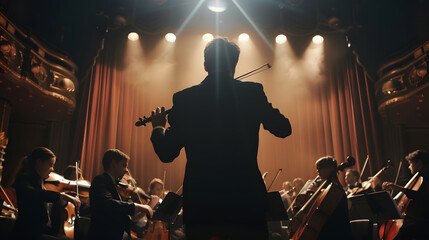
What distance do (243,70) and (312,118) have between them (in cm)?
213

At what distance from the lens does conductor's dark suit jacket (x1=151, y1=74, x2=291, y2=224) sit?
4.62 ft

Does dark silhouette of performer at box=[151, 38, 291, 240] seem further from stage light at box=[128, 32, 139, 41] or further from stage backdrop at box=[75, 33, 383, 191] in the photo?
stage light at box=[128, 32, 139, 41]

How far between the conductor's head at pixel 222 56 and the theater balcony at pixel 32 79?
5.33 metres

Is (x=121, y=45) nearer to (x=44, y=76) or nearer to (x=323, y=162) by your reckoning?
(x=44, y=76)

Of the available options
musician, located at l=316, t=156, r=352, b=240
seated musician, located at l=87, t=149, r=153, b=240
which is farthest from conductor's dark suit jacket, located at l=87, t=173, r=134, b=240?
musician, located at l=316, t=156, r=352, b=240

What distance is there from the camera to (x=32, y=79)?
686 centimetres

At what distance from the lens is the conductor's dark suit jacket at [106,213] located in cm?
304

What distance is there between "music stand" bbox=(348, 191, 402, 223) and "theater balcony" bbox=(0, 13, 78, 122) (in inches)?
213

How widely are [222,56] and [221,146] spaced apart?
1.35ft

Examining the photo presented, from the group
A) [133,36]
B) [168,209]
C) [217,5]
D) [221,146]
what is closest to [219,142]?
[221,146]

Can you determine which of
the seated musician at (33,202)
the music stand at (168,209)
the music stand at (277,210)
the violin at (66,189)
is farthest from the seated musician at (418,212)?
the violin at (66,189)

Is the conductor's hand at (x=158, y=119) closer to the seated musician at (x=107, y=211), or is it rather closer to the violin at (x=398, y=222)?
the seated musician at (x=107, y=211)

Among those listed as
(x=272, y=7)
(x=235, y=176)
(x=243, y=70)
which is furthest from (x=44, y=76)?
(x=235, y=176)

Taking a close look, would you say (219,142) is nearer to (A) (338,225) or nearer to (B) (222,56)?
(B) (222,56)
